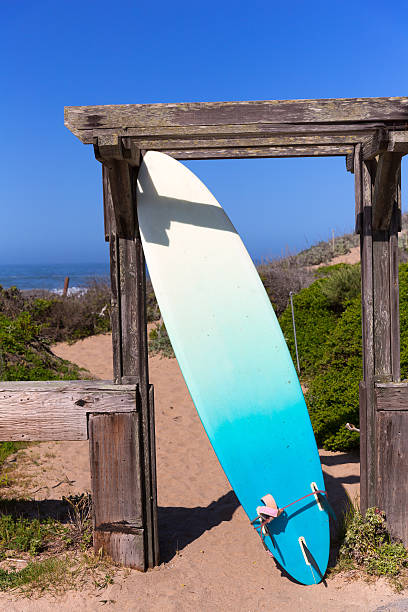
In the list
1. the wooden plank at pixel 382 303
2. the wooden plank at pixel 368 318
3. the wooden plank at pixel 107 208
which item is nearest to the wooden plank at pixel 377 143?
the wooden plank at pixel 368 318

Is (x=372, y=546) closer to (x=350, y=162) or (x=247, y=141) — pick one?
(x=350, y=162)

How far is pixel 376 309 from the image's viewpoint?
10.7 ft

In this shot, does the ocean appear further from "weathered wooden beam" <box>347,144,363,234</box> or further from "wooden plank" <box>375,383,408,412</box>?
"wooden plank" <box>375,383,408,412</box>

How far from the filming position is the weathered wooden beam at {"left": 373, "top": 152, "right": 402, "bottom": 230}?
2855 millimetres

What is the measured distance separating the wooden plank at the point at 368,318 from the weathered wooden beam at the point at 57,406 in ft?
4.86

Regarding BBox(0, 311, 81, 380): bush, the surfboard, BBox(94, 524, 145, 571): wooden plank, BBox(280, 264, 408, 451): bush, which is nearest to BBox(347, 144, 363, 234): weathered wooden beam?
the surfboard

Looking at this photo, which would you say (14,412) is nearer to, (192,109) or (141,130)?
(141,130)

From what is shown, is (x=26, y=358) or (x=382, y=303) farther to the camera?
(x=26, y=358)

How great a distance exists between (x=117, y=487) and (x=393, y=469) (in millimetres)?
1759

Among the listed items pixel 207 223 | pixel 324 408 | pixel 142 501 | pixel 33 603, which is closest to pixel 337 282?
pixel 324 408

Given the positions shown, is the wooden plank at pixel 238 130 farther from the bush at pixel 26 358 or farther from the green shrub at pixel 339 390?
the bush at pixel 26 358

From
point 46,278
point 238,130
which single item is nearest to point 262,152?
point 238,130

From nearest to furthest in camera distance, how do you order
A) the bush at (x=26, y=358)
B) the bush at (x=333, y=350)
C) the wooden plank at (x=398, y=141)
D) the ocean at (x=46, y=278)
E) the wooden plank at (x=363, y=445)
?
the wooden plank at (x=398, y=141), the wooden plank at (x=363, y=445), the bush at (x=333, y=350), the bush at (x=26, y=358), the ocean at (x=46, y=278)

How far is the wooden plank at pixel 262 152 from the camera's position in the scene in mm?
3211
